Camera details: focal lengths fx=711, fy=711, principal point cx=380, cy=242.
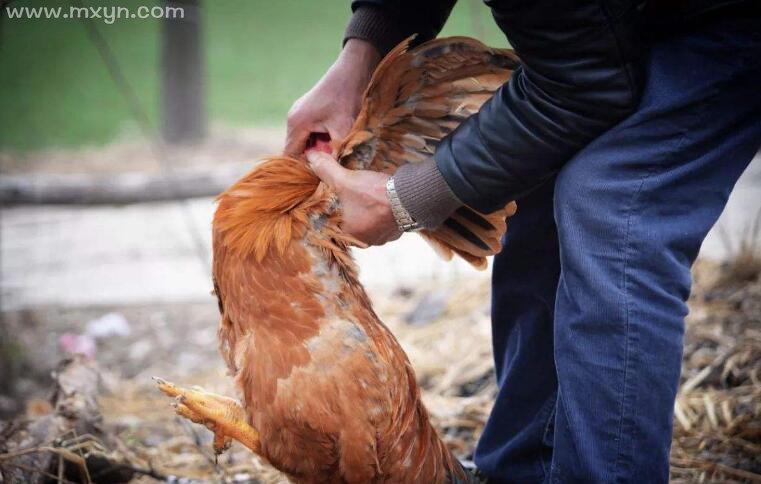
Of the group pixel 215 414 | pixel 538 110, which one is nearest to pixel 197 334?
pixel 215 414

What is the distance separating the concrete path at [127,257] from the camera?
5109 mm

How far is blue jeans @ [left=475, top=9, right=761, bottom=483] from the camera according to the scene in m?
1.53

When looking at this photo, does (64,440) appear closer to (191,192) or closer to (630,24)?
(630,24)

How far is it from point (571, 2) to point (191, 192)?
162 inches

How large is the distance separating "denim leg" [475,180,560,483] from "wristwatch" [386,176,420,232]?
19.9 inches

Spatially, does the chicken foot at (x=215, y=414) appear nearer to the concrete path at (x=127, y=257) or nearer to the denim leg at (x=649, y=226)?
the denim leg at (x=649, y=226)

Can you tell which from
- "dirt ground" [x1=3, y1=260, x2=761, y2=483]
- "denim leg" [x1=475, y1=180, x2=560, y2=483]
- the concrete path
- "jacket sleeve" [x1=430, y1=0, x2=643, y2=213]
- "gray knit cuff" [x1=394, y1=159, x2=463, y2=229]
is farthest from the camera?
the concrete path

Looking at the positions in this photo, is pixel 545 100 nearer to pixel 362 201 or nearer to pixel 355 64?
pixel 362 201

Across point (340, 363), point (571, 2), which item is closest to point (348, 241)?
point (340, 363)

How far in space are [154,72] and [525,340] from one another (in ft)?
39.4

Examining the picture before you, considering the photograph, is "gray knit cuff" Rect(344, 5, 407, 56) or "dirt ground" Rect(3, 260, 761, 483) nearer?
"gray knit cuff" Rect(344, 5, 407, 56)

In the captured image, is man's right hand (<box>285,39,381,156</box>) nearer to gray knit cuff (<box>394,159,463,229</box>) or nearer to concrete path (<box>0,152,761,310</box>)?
gray knit cuff (<box>394,159,463,229</box>)

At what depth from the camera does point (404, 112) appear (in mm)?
1905

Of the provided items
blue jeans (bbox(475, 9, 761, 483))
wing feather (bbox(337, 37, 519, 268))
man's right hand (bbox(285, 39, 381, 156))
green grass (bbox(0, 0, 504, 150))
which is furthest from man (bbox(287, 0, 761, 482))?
green grass (bbox(0, 0, 504, 150))
